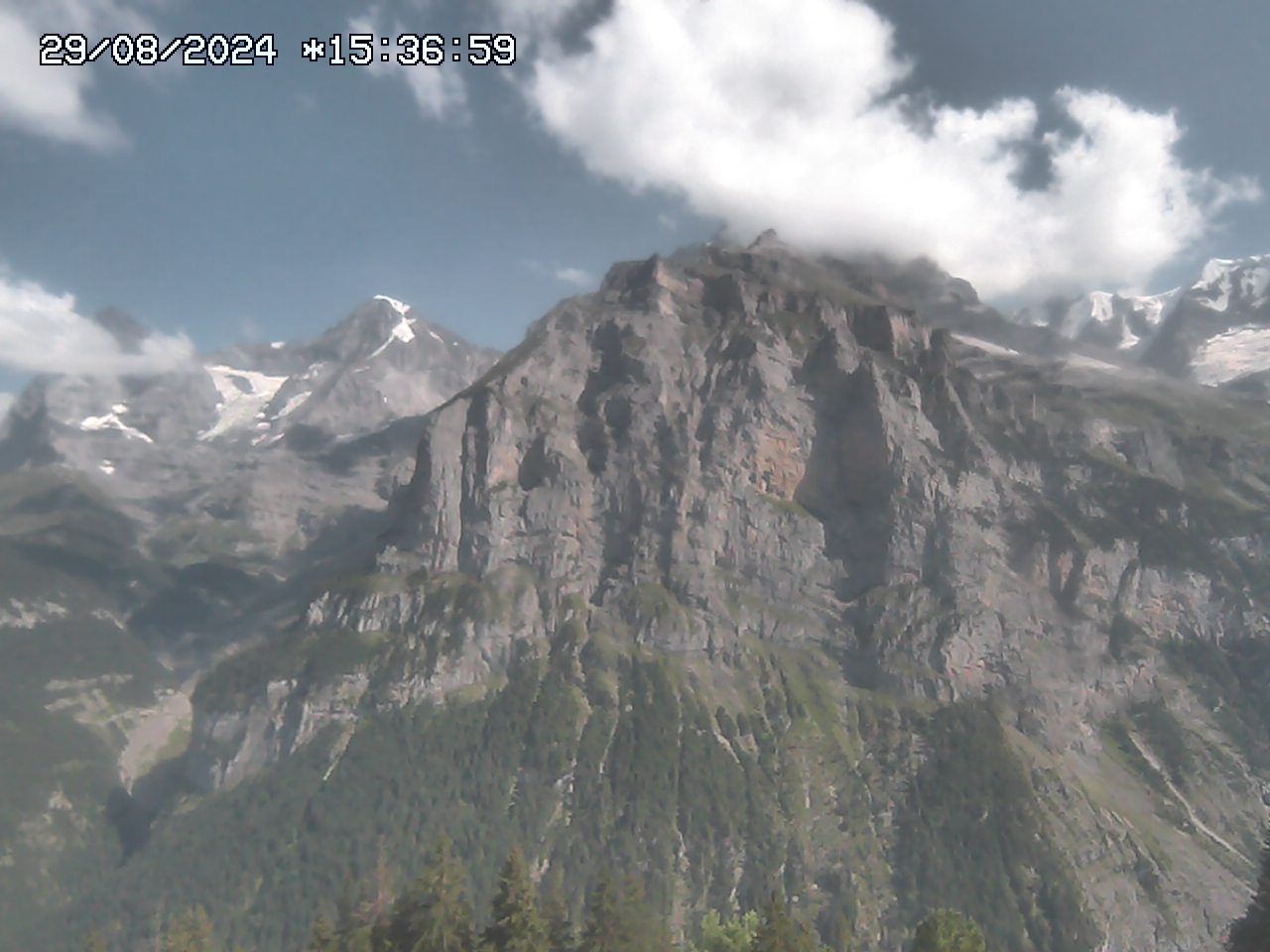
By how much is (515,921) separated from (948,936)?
36514 millimetres

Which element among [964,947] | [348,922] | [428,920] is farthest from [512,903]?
[964,947]

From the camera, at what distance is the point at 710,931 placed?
10306cm

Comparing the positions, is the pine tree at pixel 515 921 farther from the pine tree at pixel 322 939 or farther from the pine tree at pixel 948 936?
the pine tree at pixel 948 936

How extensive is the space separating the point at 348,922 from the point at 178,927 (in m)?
13.2

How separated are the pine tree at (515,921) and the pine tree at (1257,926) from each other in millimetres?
42998

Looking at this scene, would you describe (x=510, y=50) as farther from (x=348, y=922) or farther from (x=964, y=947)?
(x=964, y=947)

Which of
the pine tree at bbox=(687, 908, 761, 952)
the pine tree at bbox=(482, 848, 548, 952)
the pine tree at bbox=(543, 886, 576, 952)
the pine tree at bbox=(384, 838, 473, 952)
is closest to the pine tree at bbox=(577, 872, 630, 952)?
the pine tree at bbox=(543, 886, 576, 952)

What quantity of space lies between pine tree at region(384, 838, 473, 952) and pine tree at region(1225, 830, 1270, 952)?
4763 centimetres

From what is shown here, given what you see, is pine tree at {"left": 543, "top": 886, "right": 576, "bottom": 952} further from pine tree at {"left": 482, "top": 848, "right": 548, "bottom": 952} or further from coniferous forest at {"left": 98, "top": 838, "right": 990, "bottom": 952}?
pine tree at {"left": 482, "top": 848, "right": 548, "bottom": 952}

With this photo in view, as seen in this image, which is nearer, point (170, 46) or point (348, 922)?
point (170, 46)

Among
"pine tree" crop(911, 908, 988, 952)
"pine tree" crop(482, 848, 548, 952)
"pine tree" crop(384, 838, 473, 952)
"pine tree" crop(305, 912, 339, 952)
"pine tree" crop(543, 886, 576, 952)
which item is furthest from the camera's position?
"pine tree" crop(911, 908, 988, 952)

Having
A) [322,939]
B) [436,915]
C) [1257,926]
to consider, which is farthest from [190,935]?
[1257,926]

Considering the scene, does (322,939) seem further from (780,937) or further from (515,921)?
(780,937)

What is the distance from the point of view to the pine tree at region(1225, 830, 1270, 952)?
55719mm
